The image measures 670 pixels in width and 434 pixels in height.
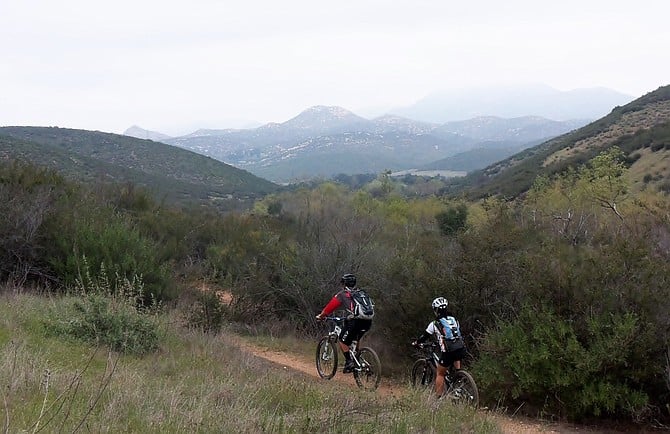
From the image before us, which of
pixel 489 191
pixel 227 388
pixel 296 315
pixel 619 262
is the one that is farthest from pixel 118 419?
pixel 489 191

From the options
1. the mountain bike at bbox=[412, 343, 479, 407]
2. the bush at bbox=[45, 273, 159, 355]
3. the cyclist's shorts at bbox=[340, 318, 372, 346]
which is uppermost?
the bush at bbox=[45, 273, 159, 355]

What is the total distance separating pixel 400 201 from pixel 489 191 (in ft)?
57.0

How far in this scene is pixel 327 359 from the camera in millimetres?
11008

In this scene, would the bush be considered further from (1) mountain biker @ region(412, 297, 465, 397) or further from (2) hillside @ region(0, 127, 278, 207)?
(2) hillside @ region(0, 127, 278, 207)

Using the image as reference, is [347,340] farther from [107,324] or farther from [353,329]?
[107,324]

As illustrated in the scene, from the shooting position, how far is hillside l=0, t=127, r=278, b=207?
→ 5844 cm

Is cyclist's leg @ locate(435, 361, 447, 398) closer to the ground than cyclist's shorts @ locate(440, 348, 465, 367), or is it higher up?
closer to the ground

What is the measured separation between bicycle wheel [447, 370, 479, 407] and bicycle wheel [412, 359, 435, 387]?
2.35 feet

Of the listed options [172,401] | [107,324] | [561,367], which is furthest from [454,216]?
[172,401]

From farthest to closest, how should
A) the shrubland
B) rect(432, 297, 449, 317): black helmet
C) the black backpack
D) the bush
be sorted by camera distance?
1. the black backpack
2. the bush
3. the shrubland
4. rect(432, 297, 449, 317): black helmet

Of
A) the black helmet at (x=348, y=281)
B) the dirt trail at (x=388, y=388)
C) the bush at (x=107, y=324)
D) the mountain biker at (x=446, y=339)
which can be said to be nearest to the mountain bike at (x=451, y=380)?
the mountain biker at (x=446, y=339)

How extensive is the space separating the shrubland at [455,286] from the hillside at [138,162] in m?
40.4

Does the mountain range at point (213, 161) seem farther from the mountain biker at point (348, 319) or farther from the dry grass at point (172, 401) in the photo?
the dry grass at point (172, 401)

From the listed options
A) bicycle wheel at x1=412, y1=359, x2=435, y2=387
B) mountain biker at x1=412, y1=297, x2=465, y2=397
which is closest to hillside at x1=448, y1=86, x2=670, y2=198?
bicycle wheel at x1=412, y1=359, x2=435, y2=387
